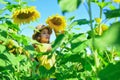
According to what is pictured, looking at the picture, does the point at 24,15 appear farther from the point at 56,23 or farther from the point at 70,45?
the point at 70,45

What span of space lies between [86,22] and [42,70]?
540 millimetres

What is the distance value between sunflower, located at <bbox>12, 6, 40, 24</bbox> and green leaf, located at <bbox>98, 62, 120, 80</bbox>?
6.75 ft

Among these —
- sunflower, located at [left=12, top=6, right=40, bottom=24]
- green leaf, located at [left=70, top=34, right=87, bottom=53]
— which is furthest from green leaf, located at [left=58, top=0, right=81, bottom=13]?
sunflower, located at [left=12, top=6, right=40, bottom=24]

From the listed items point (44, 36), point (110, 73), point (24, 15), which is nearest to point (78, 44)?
point (110, 73)

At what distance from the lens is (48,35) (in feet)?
15.1

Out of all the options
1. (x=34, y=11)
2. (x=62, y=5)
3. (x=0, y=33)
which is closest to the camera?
(x=62, y=5)

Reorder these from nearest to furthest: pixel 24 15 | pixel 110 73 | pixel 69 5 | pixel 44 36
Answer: pixel 69 5 < pixel 110 73 < pixel 24 15 < pixel 44 36

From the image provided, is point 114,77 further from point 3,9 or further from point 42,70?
point 3,9

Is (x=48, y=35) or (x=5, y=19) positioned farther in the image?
(x=48, y=35)

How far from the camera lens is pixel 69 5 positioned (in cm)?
82

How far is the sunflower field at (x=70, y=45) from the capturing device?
32.4 inches

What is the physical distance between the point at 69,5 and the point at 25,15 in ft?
7.76

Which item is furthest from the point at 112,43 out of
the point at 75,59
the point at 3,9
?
the point at 3,9

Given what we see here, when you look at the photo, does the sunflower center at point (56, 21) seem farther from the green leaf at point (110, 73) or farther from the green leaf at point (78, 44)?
the green leaf at point (110, 73)
